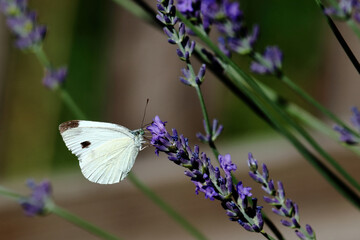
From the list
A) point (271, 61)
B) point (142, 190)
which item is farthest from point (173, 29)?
point (142, 190)

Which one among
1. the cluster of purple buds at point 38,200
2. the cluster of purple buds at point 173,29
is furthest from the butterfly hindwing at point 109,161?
the cluster of purple buds at point 173,29

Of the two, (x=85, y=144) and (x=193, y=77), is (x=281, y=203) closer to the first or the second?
(x=193, y=77)

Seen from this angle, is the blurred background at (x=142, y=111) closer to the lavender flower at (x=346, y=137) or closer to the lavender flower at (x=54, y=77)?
the lavender flower at (x=54, y=77)

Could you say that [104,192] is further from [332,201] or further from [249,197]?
[249,197]

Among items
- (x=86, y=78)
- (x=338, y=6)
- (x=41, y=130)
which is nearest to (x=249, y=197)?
(x=338, y=6)

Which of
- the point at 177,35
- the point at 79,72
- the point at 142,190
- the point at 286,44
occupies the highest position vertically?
the point at 177,35

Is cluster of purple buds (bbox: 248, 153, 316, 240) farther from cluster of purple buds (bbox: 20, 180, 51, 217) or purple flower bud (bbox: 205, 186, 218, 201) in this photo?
cluster of purple buds (bbox: 20, 180, 51, 217)
